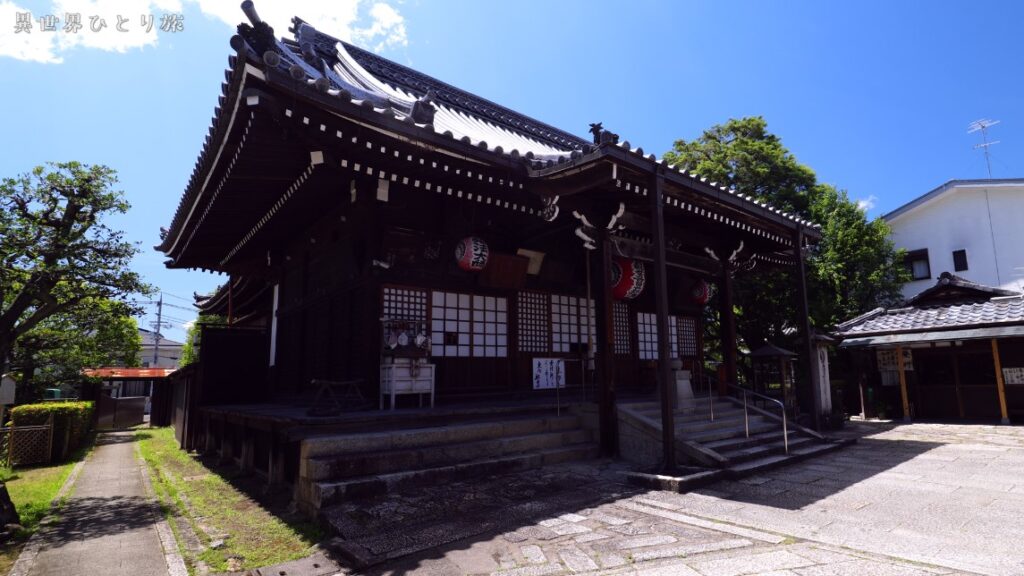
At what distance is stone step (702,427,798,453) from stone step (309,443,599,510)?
174 centimetres

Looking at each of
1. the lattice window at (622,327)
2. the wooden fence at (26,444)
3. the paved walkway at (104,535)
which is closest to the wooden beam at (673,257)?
the lattice window at (622,327)

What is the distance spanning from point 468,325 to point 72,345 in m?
15.5

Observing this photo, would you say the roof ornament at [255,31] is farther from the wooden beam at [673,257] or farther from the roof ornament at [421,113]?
the wooden beam at [673,257]

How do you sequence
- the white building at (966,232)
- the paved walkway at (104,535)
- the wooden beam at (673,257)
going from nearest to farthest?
1. the paved walkway at (104,535)
2. the wooden beam at (673,257)
3. the white building at (966,232)

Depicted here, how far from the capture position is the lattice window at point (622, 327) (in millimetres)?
11688

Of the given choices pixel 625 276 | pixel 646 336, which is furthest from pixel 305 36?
pixel 646 336

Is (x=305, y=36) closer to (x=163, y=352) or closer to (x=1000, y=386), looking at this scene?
(x=1000, y=386)

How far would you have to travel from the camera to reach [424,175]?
7.48m

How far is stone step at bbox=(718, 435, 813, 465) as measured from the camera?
7214mm

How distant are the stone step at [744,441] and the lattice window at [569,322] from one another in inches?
133

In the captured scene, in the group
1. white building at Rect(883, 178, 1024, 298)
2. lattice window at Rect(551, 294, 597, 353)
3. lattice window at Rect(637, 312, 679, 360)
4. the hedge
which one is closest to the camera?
lattice window at Rect(551, 294, 597, 353)

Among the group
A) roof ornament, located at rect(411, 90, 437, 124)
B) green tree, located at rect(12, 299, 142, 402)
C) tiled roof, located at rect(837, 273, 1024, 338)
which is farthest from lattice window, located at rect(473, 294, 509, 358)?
tiled roof, located at rect(837, 273, 1024, 338)

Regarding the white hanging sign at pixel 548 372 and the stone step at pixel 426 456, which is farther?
the white hanging sign at pixel 548 372

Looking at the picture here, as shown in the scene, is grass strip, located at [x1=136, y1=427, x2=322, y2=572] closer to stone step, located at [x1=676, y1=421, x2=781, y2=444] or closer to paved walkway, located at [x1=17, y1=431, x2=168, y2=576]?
paved walkway, located at [x1=17, y1=431, x2=168, y2=576]
